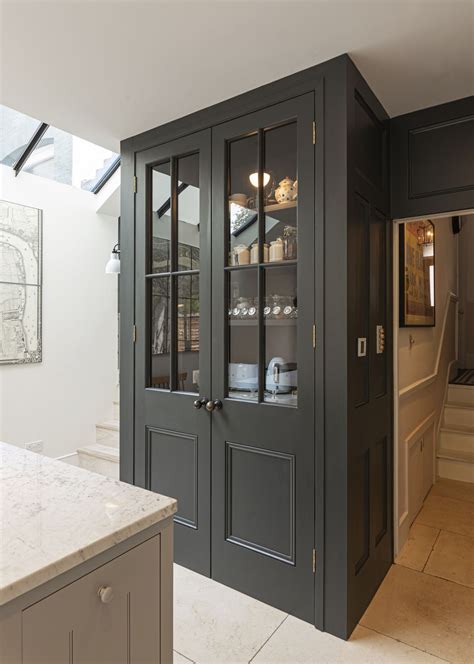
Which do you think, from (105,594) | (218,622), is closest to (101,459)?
(218,622)

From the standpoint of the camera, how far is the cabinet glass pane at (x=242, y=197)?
2137 mm

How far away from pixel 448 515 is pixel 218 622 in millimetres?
1922

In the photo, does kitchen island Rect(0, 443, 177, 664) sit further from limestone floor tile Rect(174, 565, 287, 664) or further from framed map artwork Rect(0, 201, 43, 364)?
framed map artwork Rect(0, 201, 43, 364)

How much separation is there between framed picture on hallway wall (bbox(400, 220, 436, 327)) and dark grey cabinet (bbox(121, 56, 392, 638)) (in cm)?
33

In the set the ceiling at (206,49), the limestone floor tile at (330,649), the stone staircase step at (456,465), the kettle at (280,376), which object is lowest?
the limestone floor tile at (330,649)

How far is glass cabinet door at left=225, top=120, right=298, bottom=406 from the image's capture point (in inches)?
79.2

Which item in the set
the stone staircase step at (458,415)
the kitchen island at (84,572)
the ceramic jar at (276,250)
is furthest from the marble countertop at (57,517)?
the stone staircase step at (458,415)

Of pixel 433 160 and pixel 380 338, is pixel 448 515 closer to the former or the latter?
pixel 380 338

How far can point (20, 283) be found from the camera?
3471 millimetres

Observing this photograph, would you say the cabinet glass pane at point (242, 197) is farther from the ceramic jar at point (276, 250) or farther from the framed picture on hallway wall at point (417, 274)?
the framed picture on hallway wall at point (417, 274)

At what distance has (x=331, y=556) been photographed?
6.06 feet

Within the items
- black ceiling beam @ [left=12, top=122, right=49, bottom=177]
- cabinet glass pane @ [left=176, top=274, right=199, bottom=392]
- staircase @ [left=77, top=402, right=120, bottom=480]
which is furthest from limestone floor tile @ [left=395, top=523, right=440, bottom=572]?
black ceiling beam @ [left=12, top=122, right=49, bottom=177]

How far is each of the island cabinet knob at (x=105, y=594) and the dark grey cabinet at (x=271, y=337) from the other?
3.77 ft

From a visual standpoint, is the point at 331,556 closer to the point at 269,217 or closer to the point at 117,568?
the point at 117,568
